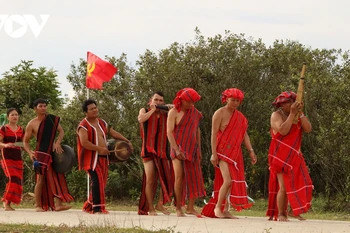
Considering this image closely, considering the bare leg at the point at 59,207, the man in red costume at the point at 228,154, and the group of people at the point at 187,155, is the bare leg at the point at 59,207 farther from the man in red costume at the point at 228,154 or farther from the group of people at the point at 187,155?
the man in red costume at the point at 228,154

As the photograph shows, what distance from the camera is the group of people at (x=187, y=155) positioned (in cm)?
1196

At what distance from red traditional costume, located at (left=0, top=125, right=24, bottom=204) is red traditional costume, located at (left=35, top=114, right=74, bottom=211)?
844 mm

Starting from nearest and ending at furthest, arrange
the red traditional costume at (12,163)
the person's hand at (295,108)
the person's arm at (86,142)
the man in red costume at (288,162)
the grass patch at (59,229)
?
the grass patch at (59,229) < the person's hand at (295,108) < the man in red costume at (288,162) < the person's arm at (86,142) < the red traditional costume at (12,163)

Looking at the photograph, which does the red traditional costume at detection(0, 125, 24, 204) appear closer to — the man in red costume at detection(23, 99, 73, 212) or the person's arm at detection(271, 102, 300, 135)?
the man in red costume at detection(23, 99, 73, 212)

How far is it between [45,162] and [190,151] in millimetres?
2900

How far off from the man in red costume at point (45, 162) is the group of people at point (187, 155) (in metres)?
0.02

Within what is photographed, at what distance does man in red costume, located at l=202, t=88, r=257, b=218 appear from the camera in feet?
41.0

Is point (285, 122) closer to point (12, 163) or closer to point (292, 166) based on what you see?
point (292, 166)

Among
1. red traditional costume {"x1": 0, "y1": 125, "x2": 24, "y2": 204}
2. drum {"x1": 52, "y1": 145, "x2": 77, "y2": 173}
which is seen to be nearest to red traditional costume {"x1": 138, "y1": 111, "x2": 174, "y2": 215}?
drum {"x1": 52, "y1": 145, "x2": 77, "y2": 173}

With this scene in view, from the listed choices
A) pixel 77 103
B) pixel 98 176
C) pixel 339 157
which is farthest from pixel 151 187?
pixel 77 103

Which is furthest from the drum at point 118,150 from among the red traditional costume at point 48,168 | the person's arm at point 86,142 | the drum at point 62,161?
the red traditional costume at point 48,168

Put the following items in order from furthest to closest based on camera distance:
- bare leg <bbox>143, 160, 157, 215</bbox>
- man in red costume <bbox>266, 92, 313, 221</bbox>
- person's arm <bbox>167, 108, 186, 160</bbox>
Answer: bare leg <bbox>143, 160, 157, 215</bbox> → person's arm <bbox>167, 108, 186, 160</bbox> → man in red costume <bbox>266, 92, 313, 221</bbox>

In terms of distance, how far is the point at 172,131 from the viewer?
516 inches

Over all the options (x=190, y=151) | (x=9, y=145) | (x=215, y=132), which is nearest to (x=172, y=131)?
(x=190, y=151)
